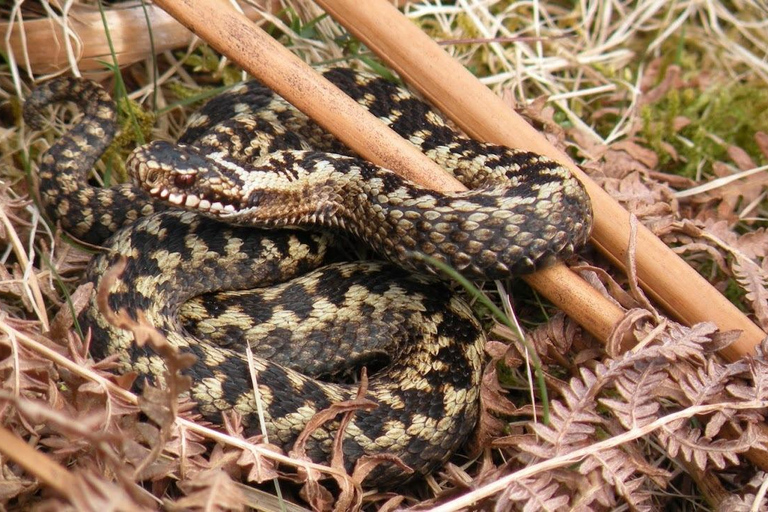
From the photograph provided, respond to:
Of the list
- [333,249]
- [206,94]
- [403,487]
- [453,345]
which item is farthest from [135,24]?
[403,487]

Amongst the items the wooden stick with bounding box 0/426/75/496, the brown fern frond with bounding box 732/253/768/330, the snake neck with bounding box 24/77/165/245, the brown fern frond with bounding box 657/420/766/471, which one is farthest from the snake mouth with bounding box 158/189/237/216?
the brown fern frond with bounding box 732/253/768/330

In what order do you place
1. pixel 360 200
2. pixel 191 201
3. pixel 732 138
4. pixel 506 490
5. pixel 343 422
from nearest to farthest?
pixel 506 490 → pixel 343 422 → pixel 191 201 → pixel 360 200 → pixel 732 138

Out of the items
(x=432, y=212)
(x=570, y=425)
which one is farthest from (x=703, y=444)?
(x=432, y=212)

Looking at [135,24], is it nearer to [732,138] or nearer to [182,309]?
[182,309]

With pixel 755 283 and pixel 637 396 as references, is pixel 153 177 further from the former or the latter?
pixel 755 283

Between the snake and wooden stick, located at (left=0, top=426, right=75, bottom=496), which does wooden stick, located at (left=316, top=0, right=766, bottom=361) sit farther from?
wooden stick, located at (left=0, top=426, right=75, bottom=496)

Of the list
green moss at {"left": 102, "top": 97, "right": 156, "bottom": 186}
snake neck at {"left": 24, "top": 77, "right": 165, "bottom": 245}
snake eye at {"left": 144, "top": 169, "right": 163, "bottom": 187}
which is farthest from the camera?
green moss at {"left": 102, "top": 97, "right": 156, "bottom": 186}

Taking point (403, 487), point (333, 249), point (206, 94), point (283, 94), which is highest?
point (283, 94)
